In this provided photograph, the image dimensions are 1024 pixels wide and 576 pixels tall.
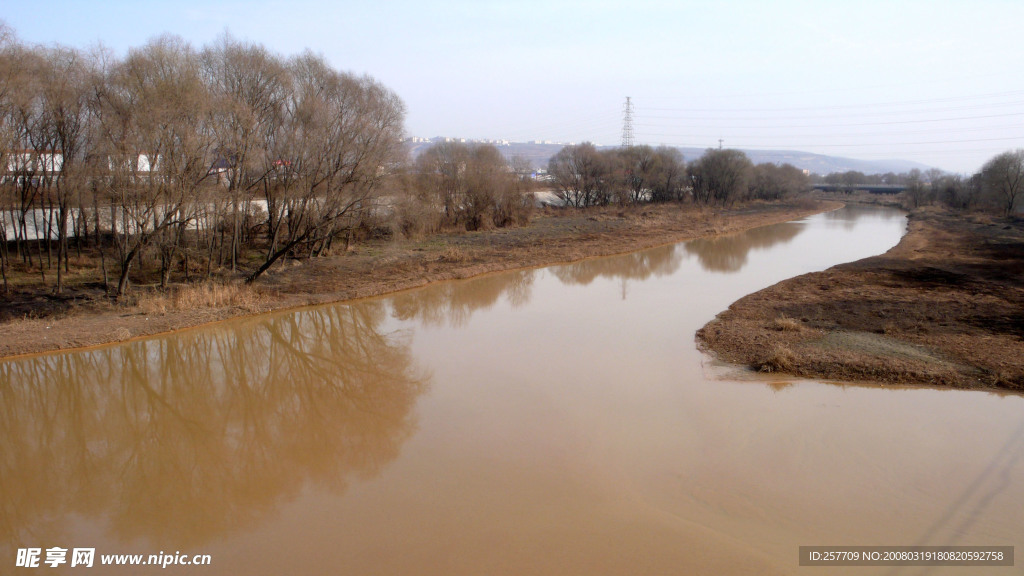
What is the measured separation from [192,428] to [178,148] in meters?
7.81

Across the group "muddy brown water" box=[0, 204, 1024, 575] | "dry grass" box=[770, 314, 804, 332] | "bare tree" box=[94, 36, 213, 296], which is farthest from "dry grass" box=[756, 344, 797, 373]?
"bare tree" box=[94, 36, 213, 296]

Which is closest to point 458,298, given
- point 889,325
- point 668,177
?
point 889,325

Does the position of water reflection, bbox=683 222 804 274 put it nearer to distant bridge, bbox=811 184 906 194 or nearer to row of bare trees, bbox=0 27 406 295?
row of bare trees, bbox=0 27 406 295

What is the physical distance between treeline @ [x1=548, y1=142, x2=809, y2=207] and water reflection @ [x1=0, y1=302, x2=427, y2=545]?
30808 mm

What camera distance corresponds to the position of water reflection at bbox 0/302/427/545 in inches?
245

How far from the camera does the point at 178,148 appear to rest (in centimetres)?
1341

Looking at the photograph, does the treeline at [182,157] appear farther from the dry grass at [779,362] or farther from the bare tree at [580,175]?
the bare tree at [580,175]

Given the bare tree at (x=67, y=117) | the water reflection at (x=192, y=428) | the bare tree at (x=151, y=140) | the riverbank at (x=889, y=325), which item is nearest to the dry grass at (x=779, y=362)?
the riverbank at (x=889, y=325)

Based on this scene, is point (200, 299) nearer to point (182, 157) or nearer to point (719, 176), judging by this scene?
point (182, 157)

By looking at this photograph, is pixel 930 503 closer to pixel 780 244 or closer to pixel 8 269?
pixel 8 269

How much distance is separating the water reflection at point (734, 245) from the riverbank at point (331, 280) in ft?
4.37

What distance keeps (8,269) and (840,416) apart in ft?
63.9

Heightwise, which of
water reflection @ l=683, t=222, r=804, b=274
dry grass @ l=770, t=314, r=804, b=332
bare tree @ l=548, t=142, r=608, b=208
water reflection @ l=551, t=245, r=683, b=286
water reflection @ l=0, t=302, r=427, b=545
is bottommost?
water reflection @ l=0, t=302, r=427, b=545

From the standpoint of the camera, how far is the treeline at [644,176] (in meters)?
41.4
